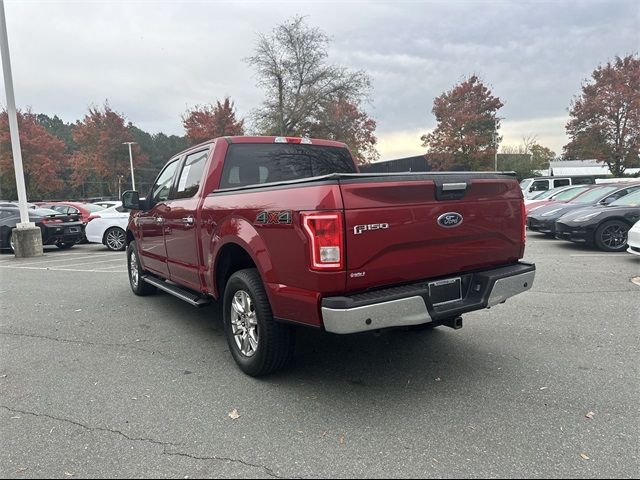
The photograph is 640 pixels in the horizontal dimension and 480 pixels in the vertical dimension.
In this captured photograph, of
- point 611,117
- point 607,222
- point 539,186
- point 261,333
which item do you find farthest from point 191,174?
point 611,117

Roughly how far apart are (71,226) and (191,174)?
37.5 ft

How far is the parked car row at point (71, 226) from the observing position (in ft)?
45.2

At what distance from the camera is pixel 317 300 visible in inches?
116

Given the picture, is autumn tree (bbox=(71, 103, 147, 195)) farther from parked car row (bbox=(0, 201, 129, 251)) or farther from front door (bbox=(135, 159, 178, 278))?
front door (bbox=(135, 159, 178, 278))

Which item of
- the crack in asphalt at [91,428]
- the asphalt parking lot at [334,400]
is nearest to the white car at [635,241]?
the asphalt parking lot at [334,400]

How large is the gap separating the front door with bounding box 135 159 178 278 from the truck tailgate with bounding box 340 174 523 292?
3.03m

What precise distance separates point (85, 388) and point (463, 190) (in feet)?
10.9

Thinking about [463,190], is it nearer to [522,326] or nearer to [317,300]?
[317,300]

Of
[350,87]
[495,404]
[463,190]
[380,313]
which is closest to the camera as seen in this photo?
[380,313]

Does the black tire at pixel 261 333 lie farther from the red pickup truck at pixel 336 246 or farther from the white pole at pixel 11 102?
the white pole at pixel 11 102

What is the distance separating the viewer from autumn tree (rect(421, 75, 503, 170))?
34.0 meters

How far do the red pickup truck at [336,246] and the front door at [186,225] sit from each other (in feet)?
0.10

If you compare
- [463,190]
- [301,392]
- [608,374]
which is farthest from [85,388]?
[608,374]

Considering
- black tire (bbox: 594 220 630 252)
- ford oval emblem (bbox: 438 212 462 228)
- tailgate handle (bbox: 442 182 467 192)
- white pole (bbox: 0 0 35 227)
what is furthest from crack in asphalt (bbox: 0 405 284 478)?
white pole (bbox: 0 0 35 227)
